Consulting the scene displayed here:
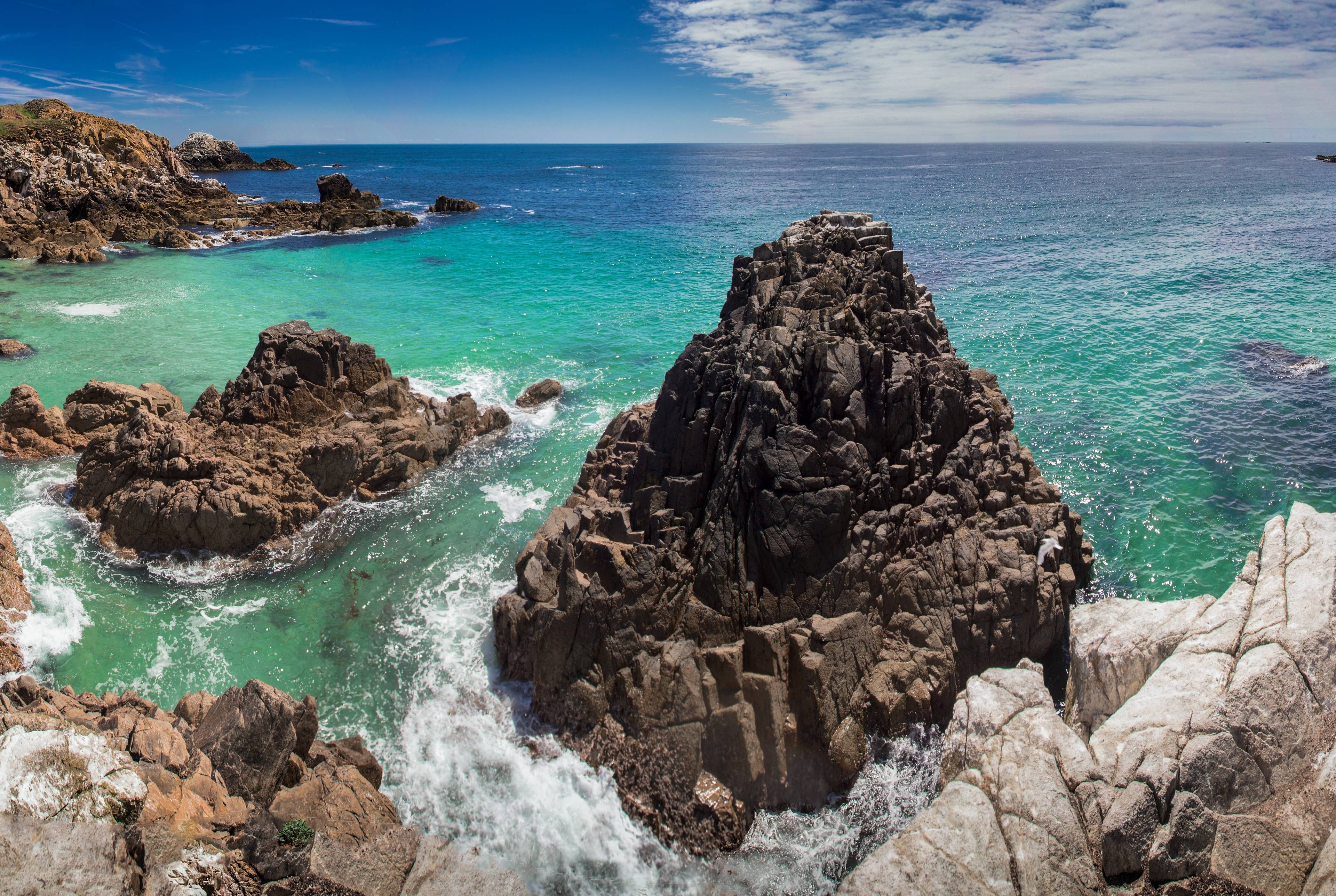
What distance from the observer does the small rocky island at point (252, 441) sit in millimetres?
19969

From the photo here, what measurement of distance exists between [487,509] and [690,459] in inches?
391

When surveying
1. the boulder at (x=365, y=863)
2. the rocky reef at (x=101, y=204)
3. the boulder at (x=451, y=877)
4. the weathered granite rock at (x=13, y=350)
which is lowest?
the boulder at (x=451, y=877)

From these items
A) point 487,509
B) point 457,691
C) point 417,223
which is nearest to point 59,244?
point 417,223

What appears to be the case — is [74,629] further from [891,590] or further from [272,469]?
[891,590]

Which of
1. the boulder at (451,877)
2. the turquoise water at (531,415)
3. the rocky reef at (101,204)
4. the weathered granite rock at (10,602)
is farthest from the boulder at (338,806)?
the rocky reef at (101,204)

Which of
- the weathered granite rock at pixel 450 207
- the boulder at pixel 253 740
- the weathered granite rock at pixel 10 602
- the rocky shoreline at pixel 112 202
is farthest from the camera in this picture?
the weathered granite rock at pixel 450 207

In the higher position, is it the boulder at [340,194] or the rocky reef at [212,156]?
the rocky reef at [212,156]

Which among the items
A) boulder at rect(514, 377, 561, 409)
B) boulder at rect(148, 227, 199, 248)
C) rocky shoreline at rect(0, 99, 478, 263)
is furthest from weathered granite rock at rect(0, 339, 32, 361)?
boulder at rect(148, 227, 199, 248)

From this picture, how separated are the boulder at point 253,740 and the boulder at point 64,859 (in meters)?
2.64

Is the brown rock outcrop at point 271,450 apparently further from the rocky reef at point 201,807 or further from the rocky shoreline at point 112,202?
the rocky shoreline at point 112,202

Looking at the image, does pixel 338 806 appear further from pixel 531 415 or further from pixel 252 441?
pixel 531 415

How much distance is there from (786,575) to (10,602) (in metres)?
19.0

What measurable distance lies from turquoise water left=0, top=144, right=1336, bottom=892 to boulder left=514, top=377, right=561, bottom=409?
2.66 ft

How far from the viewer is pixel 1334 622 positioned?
10.5 m
